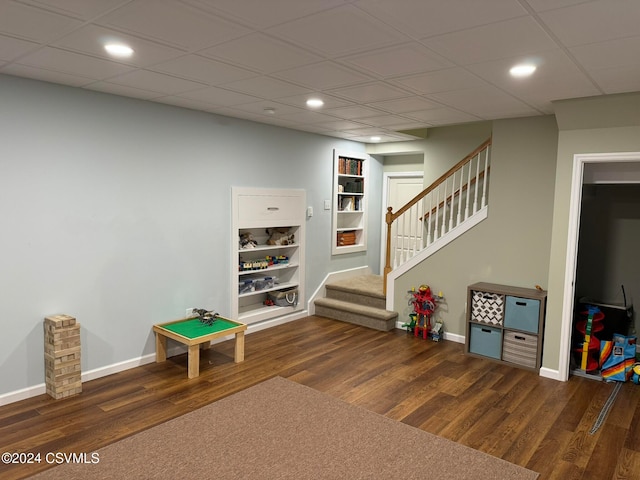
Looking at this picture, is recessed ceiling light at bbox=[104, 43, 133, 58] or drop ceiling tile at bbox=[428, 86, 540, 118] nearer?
recessed ceiling light at bbox=[104, 43, 133, 58]

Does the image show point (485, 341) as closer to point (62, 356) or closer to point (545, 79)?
point (545, 79)

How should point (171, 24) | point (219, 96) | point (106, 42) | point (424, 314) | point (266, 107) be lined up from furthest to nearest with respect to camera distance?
point (424, 314) → point (266, 107) → point (219, 96) → point (106, 42) → point (171, 24)

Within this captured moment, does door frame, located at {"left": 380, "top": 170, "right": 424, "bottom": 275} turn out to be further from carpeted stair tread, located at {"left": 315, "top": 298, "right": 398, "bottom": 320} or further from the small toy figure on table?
the small toy figure on table

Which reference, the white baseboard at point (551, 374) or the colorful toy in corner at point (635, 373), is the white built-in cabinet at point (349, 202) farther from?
the colorful toy in corner at point (635, 373)

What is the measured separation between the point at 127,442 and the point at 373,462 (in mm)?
1565

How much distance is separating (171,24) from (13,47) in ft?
3.60

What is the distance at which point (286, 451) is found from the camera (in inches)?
110

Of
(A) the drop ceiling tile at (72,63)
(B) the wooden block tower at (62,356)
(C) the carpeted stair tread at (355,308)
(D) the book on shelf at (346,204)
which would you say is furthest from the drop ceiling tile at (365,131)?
(B) the wooden block tower at (62,356)

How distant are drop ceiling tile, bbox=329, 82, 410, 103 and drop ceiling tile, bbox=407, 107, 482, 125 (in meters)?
0.68

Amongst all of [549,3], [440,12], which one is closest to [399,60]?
[440,12]

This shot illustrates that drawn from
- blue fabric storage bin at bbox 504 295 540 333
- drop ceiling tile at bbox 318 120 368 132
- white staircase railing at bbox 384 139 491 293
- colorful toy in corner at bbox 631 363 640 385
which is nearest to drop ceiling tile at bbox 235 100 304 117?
drop ceiling tile at bbox 318 120 368 132

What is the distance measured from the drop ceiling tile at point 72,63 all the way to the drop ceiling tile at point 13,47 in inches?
2.2

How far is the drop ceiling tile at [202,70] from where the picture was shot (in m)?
2.83

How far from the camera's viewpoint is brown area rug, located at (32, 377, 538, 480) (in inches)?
102
